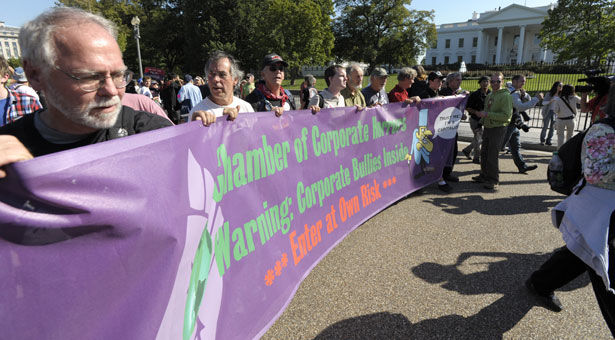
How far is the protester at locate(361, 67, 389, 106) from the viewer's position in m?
5.20

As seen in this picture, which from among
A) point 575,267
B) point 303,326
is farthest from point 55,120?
point 575,267

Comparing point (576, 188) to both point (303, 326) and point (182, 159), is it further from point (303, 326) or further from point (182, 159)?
point (182, 159)

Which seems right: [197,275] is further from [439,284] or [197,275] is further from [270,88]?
[270,88]

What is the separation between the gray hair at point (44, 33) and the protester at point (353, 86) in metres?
3.78

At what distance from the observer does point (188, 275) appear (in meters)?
1.70

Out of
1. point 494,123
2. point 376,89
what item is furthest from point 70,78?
point 494,123

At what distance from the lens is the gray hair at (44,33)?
4.50 ft

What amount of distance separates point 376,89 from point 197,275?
14.0ft

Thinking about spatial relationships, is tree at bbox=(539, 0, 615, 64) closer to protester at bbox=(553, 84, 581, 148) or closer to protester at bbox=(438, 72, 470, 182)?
protester at bbox=(553, 84, 581, 148)

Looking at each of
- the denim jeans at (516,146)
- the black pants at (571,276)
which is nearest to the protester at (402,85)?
the denim jeans at (516,146)

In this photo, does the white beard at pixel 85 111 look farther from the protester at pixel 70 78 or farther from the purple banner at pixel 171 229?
the purple banner at pixel 171 229

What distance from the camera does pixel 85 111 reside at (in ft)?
4.75

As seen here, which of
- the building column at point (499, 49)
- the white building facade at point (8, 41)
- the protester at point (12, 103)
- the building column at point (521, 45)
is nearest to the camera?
the protester at point (12, 103)

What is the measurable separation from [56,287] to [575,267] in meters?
3.06
